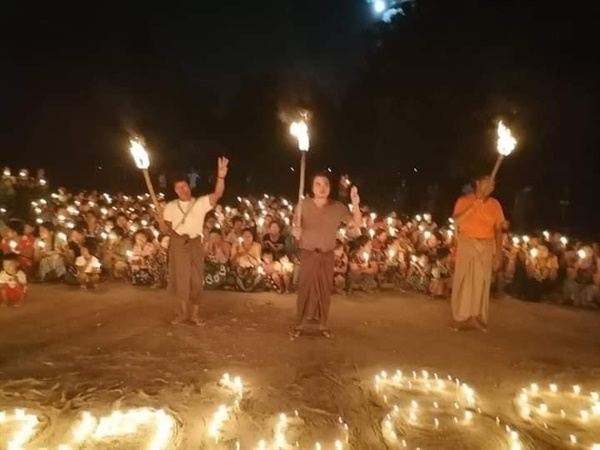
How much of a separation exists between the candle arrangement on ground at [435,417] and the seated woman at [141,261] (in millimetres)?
5370

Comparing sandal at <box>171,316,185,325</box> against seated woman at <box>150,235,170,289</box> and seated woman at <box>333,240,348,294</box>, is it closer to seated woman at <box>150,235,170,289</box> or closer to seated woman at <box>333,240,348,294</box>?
seated woman at <box>150,235,170,289</box>

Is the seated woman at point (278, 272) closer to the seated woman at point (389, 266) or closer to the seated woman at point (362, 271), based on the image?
the seated woman at point (362, 271)

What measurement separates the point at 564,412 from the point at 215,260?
6.60 m

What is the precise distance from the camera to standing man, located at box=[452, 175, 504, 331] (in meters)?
8.82

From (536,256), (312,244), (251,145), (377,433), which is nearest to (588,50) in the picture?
(536,256)

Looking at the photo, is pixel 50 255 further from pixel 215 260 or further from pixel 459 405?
pixel 459 405

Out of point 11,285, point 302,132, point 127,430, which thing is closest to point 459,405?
point 127,430

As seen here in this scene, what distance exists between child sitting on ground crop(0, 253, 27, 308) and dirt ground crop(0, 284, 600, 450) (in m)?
0.22

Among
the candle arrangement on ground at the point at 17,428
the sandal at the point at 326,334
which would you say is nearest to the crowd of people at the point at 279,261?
the sandal at the point at 326,334

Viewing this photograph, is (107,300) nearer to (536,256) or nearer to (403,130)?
(536,256)

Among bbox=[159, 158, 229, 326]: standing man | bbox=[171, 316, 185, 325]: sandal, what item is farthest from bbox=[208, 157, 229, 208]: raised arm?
bbox=[171, 316, 185, 325]: sandal

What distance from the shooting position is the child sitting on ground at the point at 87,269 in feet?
36.4

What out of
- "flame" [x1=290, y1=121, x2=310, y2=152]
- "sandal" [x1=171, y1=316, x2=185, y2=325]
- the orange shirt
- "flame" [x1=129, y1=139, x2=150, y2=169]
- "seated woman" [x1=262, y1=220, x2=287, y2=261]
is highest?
"flame" [x1=290, y1=121, x2=310, y2=152]

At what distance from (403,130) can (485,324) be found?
549 inches
